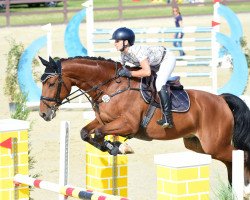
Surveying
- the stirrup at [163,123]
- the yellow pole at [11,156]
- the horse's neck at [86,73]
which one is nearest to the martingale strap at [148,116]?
the stirrup at [163,123]

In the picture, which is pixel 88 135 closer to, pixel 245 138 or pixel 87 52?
pixel 245 138

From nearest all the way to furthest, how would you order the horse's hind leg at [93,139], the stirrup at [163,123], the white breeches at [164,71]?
the horse's hind leg at [93,139], the stirrup at [163,123], the white breeches at [164,71]

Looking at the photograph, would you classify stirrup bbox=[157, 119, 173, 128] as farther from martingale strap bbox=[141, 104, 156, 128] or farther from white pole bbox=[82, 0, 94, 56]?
white pole bbox=[82, 0, 94, 56]

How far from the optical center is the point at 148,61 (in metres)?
8.42

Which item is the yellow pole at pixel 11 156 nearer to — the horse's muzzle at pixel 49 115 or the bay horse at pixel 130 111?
the bay horse at pixel 130 111

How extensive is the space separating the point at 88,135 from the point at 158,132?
2.39ft

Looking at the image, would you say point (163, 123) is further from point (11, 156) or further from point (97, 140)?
point (11, 156)

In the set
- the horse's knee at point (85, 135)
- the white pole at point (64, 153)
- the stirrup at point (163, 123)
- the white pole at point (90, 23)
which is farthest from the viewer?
the white pole at point (90, 23)

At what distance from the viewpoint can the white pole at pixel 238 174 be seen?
221 inches

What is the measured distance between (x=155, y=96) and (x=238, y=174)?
114 inches

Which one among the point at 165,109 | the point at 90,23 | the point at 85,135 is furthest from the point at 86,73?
the point at 90,23

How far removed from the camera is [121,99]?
8273mm

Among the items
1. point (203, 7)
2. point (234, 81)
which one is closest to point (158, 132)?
point (234, 81)

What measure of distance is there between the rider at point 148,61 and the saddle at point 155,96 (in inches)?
2.4
